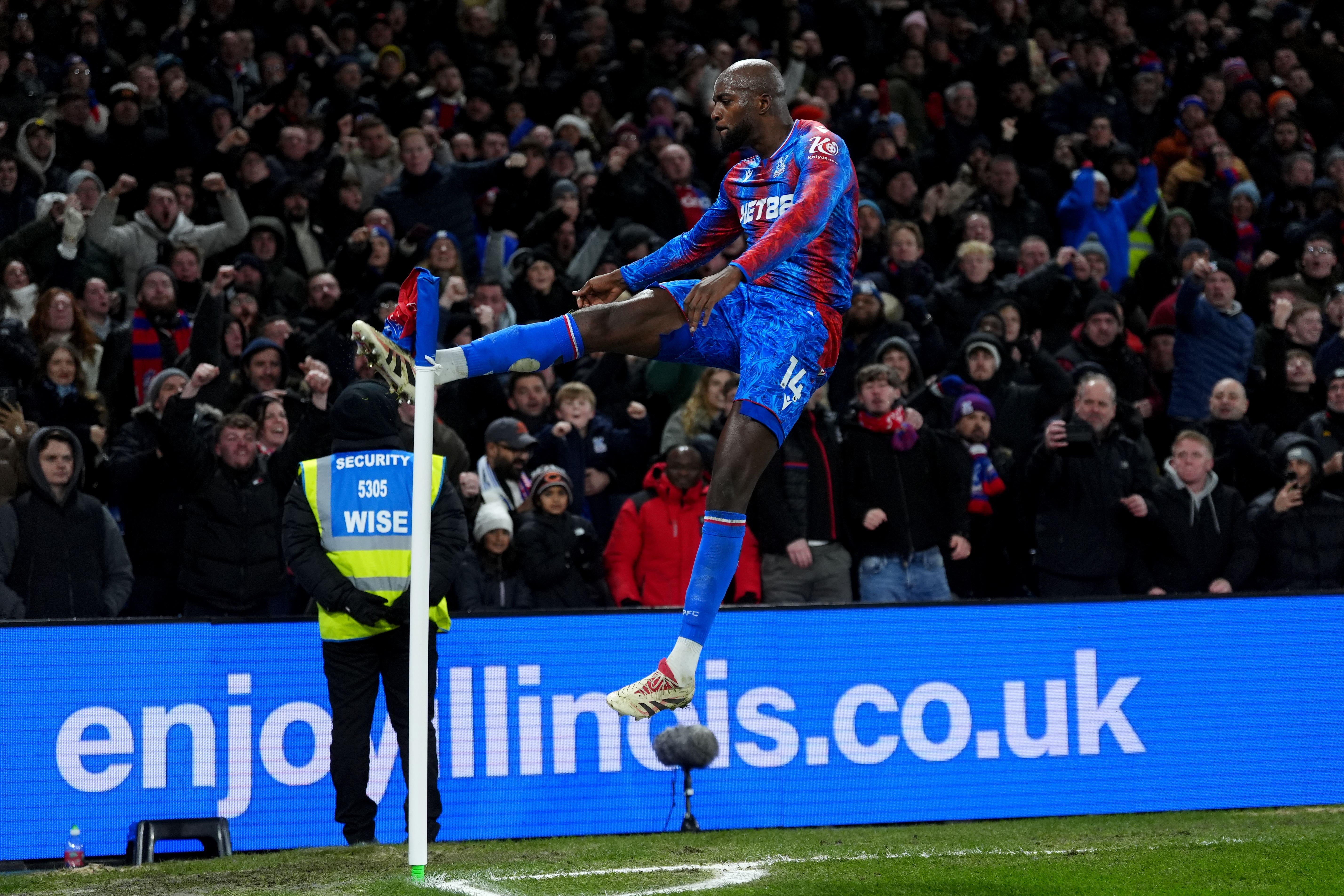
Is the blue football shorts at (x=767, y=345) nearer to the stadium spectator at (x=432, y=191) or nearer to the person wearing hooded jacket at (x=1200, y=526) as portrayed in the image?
the person wearing hooded jacket at (x=1200, y=526)

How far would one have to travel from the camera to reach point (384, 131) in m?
13.2

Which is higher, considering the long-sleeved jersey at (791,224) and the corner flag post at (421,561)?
the long-sleeved jersey at (791,224)

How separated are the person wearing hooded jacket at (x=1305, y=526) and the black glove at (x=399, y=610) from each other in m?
5.75

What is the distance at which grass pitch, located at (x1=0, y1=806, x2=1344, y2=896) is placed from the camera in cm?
621

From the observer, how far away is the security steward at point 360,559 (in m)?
7.79

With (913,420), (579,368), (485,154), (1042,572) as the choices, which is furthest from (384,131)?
(1042,572)

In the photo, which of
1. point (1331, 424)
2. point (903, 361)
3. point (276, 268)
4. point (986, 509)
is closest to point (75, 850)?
point (276, 268)

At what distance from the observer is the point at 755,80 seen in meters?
6.20

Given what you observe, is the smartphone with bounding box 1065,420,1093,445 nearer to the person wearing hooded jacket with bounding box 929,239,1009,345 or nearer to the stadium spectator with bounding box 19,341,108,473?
the person wearing hooded jacket with bounding box 929,239,1009,345

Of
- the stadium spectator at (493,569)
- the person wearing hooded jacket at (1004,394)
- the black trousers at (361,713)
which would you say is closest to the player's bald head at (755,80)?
the black trousers at (361,713)

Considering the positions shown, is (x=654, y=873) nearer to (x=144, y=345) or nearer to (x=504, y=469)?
(x=504, y=469)

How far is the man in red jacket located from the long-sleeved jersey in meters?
3.13

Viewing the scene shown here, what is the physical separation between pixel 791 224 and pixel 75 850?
5.03m

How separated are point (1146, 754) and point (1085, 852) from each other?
7.64 ft
